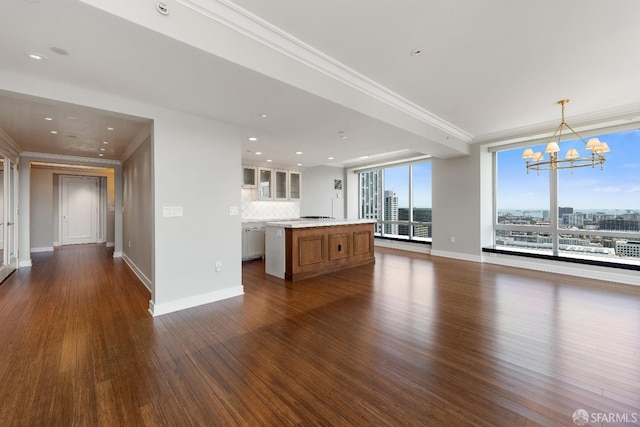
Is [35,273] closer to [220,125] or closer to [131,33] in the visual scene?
[220,125]

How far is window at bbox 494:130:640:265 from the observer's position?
4.78 m

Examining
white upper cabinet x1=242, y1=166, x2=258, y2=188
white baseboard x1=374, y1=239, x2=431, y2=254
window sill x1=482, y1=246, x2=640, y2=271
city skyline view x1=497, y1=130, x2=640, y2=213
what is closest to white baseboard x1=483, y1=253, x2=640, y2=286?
window sill x1=482, y1=246, x2=640, y2=271

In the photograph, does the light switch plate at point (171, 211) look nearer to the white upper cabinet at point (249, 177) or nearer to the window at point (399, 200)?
the white upper cabinet at point (249, 177)

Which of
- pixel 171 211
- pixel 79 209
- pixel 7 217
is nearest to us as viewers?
pixel 171 211

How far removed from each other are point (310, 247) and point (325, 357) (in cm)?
271

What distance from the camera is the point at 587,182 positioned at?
16.9 ft

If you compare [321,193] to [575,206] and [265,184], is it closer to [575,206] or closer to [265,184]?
[265,184]

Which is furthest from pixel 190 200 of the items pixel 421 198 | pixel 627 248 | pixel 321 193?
pixel 627 248

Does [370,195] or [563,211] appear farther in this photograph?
[370,195]

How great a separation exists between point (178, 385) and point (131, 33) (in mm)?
2512

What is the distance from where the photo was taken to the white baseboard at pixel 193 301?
3.27 meters

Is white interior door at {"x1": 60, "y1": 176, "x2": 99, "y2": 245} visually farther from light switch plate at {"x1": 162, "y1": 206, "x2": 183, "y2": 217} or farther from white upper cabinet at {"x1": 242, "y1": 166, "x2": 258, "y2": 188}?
light switch plate at {"x1": 162, "y1": 206, "x2": 183, "y2": 217}

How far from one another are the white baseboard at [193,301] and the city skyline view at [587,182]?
6104 mm

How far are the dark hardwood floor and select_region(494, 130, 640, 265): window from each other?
1.15 metres
